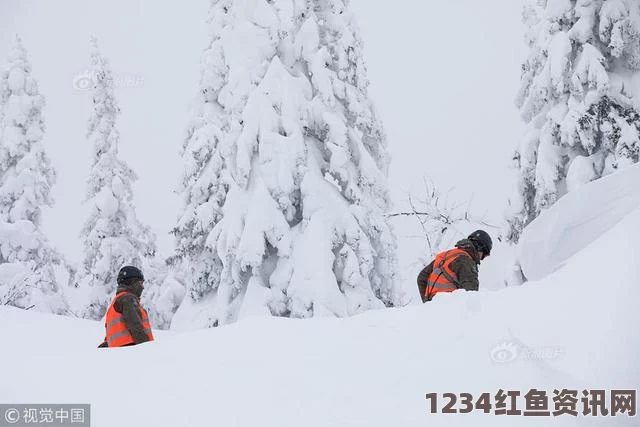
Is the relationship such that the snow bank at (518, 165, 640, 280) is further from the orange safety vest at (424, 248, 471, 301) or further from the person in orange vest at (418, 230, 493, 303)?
the orange safety vest at (424, 248, 471, 301)

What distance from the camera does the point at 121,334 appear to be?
5938 mm

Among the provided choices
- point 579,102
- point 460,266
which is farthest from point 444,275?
point 579,102

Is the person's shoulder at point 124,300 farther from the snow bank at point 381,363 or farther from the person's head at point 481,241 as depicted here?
the person's head at point 481,241

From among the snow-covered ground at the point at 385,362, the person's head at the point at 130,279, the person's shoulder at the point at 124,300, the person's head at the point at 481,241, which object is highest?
the person's head at the point at 481,241

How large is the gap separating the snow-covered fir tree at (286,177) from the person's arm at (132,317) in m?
6.59

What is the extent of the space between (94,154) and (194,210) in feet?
24.6

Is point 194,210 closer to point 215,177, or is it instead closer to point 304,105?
point 215,177

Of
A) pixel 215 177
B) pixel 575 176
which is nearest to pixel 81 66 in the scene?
pixel 215 177

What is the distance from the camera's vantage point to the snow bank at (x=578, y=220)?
5.11 meters

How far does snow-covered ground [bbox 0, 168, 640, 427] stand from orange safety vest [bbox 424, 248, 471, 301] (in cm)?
138

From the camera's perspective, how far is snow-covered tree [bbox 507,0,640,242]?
39.7 ft

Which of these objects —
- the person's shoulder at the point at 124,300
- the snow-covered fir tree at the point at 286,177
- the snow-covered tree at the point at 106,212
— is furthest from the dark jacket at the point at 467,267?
the snow-covered tree at the point at 106,212

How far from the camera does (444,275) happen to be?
6480 mm

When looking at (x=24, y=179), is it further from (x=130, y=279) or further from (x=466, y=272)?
(x=466, y=272)
